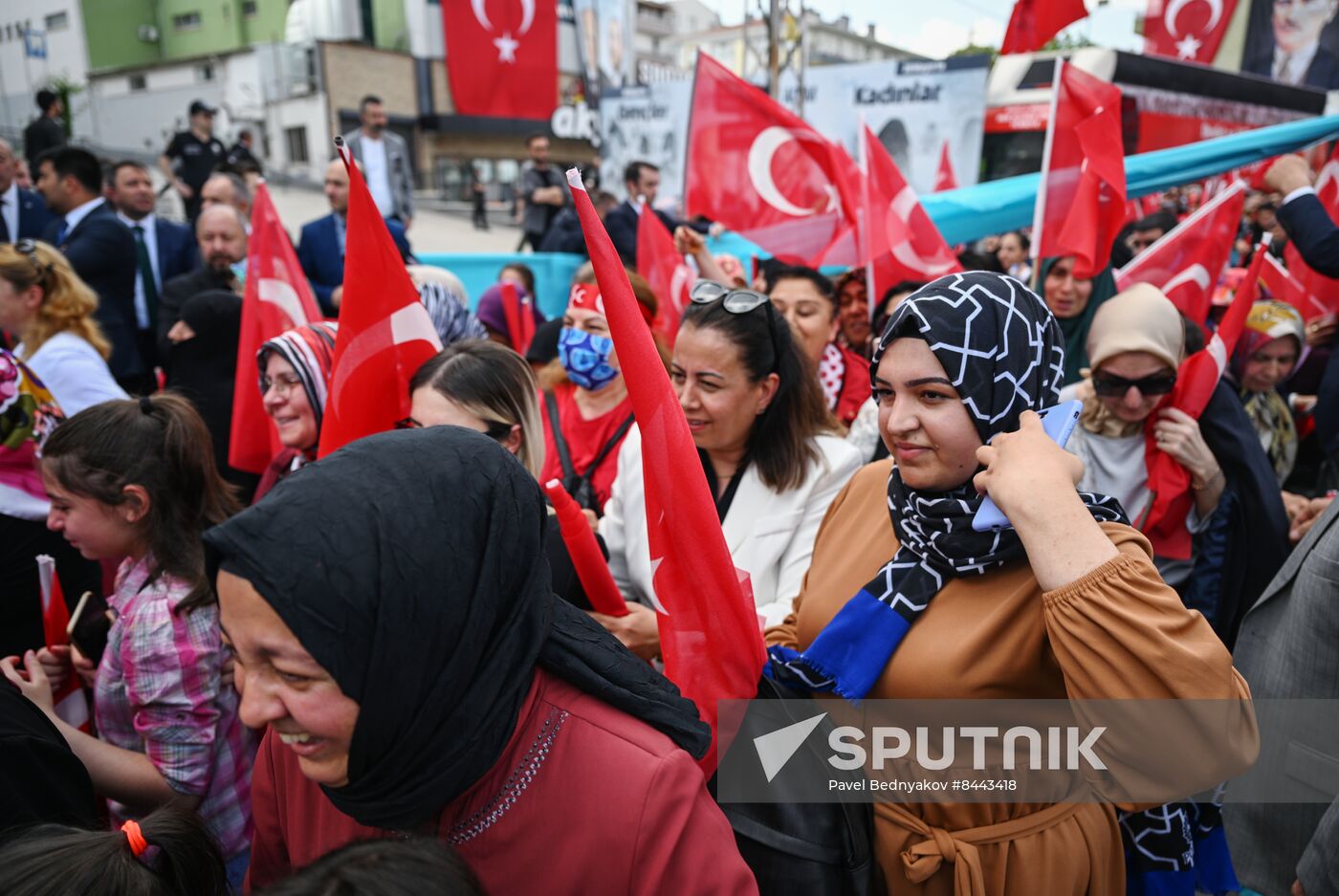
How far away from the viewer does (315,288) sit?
6.02m

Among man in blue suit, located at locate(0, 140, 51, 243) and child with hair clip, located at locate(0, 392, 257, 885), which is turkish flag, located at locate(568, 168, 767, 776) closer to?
child with hair clip, located at locate(0, 392, 257, 885)

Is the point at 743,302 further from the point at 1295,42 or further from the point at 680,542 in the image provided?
the point at 1295,42

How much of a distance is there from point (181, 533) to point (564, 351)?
1.67 m

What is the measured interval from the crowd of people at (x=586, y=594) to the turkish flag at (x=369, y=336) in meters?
0.10

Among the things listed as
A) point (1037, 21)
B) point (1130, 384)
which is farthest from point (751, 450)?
point (1037, 21)

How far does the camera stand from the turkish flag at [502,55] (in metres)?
22.7

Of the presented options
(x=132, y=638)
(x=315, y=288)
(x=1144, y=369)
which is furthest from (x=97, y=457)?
(x=315, y=288)

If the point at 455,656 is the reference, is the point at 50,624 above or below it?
below

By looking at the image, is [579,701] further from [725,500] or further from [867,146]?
[867,146]

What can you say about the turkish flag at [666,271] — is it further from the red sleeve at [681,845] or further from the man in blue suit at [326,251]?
the red sleeve at [681,845]

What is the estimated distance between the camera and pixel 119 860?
1.26 metres

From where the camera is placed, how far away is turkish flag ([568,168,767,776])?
1.49m

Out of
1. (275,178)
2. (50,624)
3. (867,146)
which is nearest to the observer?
(50,624)

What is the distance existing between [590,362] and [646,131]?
1374cm
